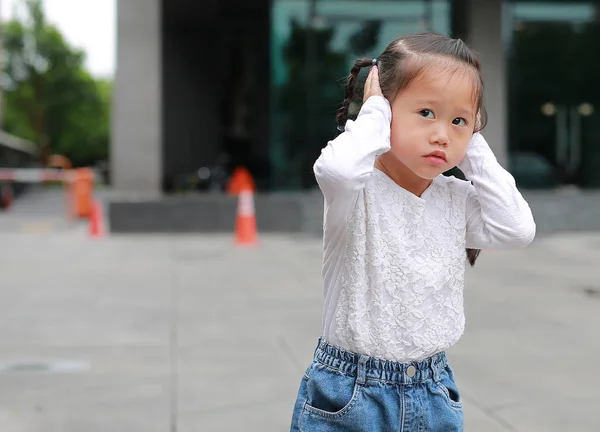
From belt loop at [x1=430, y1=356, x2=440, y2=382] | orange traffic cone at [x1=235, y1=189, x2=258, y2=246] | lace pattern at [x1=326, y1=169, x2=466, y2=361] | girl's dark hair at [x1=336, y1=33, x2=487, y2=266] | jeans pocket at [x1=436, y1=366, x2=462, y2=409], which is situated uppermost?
girl's dark hair at [x1=336, y1=33, x2=487, y2=266]

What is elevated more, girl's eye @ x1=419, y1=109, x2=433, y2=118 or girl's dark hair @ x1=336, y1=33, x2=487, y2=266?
girl's dark hair @ x1=336, y1=33, x2=487, y2=266

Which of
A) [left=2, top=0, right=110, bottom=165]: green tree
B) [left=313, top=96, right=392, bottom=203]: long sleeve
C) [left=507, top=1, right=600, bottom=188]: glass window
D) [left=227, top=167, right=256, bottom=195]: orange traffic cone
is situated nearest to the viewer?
[left=313, top=96, right=392, bottom=203]: long sleeve

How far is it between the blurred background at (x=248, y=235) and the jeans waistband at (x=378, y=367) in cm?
69

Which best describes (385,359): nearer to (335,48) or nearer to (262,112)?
(335,48)

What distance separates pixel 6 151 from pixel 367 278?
98.0ft

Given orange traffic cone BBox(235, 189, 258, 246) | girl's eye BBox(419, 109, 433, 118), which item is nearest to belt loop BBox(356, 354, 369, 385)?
girl's eye BBox(419, 109, 433, 118)

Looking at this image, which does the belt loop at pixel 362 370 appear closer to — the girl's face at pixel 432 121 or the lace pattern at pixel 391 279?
the lace pattern at pixel 391 279

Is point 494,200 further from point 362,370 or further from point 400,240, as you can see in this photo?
point 362,370

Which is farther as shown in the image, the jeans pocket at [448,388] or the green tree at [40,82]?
the green tree at [40,82]

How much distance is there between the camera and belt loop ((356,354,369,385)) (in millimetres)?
2027

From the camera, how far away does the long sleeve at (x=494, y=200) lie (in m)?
2.14

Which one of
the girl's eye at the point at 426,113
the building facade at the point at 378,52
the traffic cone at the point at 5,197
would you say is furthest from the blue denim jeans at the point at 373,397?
the traffic cone at the point at 5,197

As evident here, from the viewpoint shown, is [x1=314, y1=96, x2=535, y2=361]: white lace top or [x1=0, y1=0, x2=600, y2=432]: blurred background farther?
[x1=0, y1=0, x2=600, y2=432]: blurred background

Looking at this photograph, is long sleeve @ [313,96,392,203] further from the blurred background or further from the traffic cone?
the traffic cone
